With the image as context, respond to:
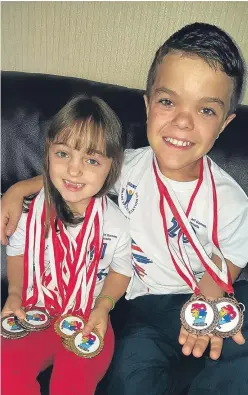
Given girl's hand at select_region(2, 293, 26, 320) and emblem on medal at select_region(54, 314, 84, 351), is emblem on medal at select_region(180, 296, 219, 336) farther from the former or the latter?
girl's hand at select_region(2, 293, 26, 320)

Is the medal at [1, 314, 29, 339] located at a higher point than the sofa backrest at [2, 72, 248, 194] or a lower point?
lower

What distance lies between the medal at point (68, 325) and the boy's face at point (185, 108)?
571 millimetres

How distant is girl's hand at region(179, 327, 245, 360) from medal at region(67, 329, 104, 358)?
25 centimetres

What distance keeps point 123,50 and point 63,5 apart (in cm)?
30

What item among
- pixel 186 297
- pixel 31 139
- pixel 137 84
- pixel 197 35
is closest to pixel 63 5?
pixel 137 84

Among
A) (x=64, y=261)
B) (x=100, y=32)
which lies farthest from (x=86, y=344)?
(x=100, y=32)

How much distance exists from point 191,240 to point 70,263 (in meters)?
Result: 0.41

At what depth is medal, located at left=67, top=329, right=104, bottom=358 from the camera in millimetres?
1492

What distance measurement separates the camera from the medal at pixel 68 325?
5.07ft

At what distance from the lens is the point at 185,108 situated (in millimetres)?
1496

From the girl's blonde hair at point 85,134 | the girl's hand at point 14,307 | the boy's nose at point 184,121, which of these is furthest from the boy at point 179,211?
the girl's hand at point 14,307

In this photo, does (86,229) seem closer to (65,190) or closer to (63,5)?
(65,190)

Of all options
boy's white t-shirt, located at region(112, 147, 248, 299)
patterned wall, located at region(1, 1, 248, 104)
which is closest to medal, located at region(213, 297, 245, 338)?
boy's white t-shirt, located at region(112, 147, 248, 299)

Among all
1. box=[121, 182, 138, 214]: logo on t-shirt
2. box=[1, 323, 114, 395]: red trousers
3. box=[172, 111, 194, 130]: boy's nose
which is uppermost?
box=[172, 111, 194, 130]: boy's nose
